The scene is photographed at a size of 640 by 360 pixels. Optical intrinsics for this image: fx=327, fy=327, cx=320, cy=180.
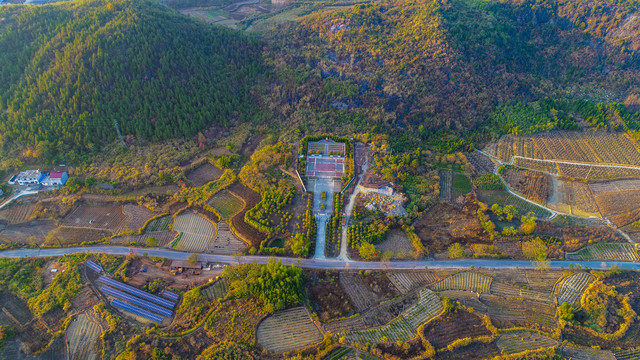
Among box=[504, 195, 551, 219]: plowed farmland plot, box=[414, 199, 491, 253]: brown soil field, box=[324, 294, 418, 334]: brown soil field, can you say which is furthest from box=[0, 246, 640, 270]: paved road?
box=[504, 195, 551, 219]: plowed farmland plot

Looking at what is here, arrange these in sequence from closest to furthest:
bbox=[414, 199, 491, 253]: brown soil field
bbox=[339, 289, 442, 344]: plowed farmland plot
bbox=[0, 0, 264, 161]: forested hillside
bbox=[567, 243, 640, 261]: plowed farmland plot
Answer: bbox=[339, 289, 442, 344]: plowed farmland plot, bbox=[567, 243, 640, 261]: plowed farmland plot, bbox=[414, 199, 491, 253]: brown soil field, bbox=[0, 0, 264, 161]: forested hillside

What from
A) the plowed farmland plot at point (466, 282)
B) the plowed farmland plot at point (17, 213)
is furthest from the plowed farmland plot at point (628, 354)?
the plowed farmland plot at point (17, 213)

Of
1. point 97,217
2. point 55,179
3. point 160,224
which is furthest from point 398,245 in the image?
point 55,179

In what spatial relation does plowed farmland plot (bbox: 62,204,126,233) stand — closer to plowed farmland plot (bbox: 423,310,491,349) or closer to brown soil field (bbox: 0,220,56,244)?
brown soil field (bbox: 0,220,56,244)

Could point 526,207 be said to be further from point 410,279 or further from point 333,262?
point 333,262

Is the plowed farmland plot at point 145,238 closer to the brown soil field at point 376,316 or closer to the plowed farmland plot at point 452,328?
the brown soil field at point 376,316

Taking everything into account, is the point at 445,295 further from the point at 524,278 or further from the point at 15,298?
the point at 15,298

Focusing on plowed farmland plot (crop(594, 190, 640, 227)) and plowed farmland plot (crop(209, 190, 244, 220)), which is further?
plowed farmland plot (crop(209, 190, 244, 220))

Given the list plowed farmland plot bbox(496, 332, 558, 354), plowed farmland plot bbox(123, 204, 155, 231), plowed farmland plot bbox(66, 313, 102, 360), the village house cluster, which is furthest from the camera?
the village house cluster

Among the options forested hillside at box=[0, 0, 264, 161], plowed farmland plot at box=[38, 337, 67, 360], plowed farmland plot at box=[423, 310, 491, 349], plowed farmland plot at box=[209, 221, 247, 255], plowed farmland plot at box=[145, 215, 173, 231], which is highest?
forested hillside at box=[0, 0, 264, 161]
